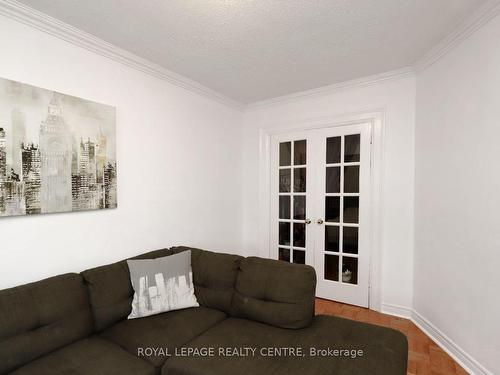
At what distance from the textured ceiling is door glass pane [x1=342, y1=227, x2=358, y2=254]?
5.61ft

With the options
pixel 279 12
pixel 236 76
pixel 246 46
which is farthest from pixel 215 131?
pixel 279 12

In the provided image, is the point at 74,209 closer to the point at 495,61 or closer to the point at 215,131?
the point at 215,131

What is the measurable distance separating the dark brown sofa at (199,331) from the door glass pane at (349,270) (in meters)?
1.34

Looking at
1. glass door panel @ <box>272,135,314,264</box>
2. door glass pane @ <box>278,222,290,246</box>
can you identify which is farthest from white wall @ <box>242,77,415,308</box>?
door glass pane @ <box>278,222,290,246</box>

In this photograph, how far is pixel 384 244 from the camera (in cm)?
285

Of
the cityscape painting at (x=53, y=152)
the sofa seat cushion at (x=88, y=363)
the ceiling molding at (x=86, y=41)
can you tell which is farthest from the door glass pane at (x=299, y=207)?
the sofa seat cushion at (x=88, y=363)

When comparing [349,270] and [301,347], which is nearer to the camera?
[301,347]

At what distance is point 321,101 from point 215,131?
1.35m

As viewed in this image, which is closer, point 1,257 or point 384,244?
point 1,257

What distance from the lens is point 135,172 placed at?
2428 mm

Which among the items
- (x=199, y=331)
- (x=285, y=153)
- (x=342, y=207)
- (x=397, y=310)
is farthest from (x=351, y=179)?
(x=199, y=331)

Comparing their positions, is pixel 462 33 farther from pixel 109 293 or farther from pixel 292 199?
pixel 109 293

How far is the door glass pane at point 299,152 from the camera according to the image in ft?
11.1

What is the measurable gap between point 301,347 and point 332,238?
70.8 inches
